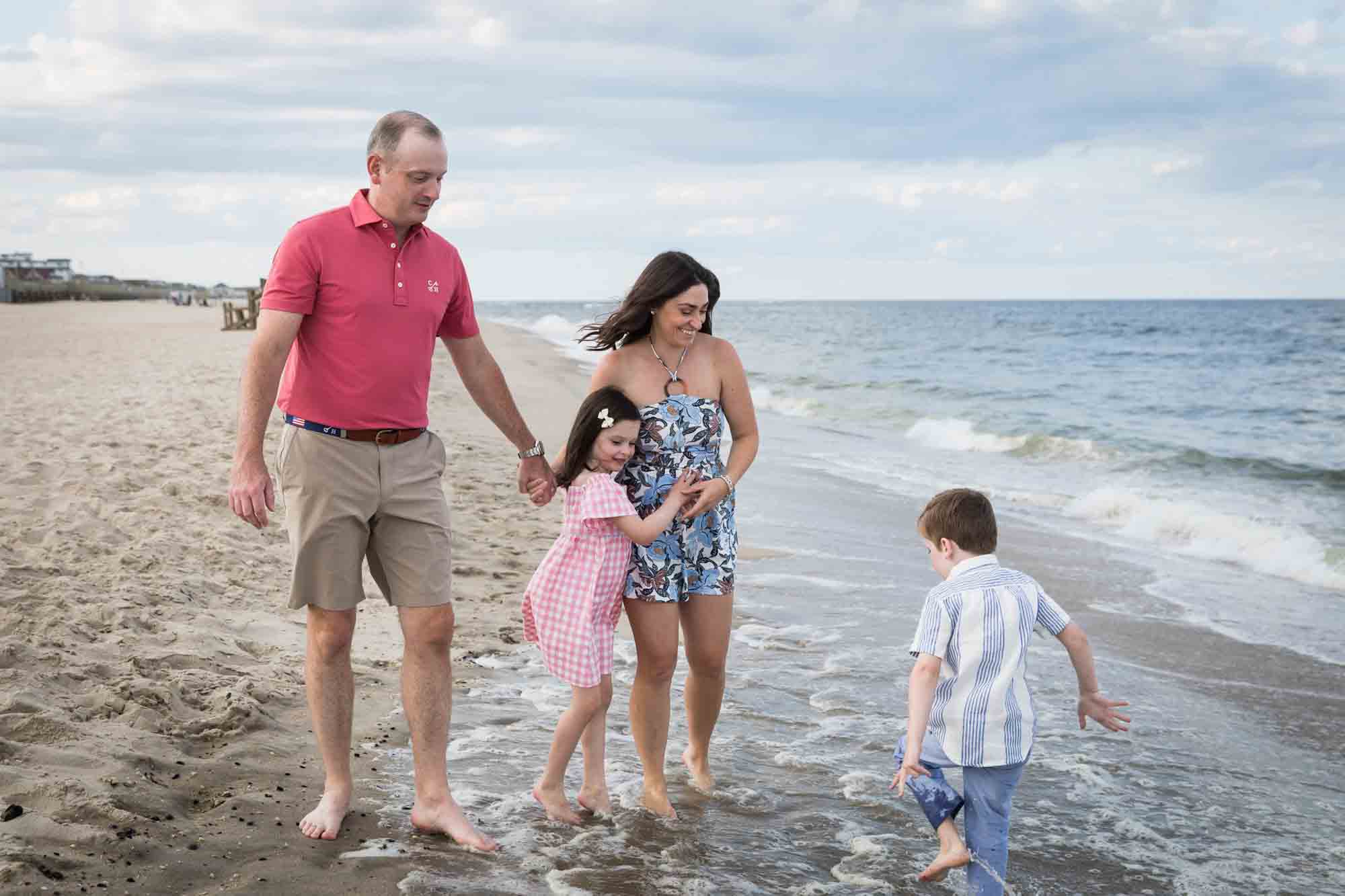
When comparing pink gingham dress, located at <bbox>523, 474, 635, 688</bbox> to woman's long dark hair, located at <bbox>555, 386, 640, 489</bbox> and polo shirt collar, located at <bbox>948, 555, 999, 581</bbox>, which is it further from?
polo shirt collar, located at <bbox>948, 555, 999, 581</bbox>

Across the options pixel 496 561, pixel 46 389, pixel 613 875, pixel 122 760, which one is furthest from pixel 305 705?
pixel 46 389

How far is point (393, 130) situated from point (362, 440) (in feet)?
3.08

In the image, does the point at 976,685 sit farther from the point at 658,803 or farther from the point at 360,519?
the point at 360,519

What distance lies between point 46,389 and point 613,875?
1252 cm

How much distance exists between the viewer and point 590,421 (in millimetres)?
3861

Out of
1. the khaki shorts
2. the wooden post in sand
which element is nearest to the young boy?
the khaki shorts

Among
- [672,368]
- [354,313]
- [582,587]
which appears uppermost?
[354,313]

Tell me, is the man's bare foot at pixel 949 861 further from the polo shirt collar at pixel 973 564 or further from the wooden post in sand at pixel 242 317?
the wooden post in sand at pixel 242 317

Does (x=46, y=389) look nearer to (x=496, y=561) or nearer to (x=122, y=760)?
(x=496, y=561)

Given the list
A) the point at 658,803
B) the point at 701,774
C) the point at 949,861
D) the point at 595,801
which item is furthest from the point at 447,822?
the point at 949,861

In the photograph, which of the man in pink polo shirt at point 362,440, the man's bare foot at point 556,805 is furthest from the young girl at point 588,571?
the man in pink polo shirt at point 362,440

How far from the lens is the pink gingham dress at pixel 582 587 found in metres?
3.81

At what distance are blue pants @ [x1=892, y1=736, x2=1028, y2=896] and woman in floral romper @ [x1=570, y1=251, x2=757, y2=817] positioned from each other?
3.30 feet

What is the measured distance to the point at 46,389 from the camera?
1359 centimetres
